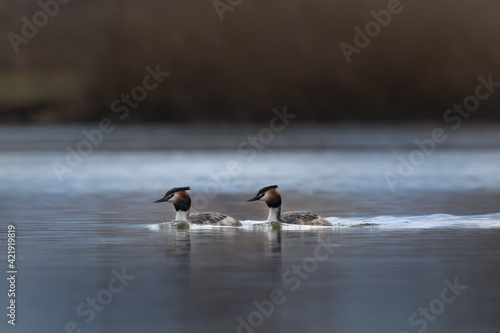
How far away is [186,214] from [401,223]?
11.9 feet

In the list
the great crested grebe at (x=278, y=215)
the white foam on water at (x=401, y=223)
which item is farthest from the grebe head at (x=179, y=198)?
the great crested grebe at (x=278, y=215)

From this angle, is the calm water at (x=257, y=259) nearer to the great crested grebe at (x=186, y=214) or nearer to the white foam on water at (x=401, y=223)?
the white foam on water at (x=401, y=223)

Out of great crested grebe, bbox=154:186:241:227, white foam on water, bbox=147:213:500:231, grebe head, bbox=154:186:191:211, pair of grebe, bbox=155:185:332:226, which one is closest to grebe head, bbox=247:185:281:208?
pair of grebe, bbox=155:185:332:226

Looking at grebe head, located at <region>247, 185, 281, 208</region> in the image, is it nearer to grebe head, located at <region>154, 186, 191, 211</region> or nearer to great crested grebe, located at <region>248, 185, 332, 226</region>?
great crested grebe, located at <region>248, 185, 332, 226</region>

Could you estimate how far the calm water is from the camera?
13836 mm

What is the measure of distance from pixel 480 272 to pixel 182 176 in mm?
24743

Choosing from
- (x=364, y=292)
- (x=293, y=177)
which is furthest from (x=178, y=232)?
(x=293, y=177)

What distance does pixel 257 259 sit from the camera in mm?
18203

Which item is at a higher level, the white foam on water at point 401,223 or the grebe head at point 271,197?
the grebe head at point 271,197

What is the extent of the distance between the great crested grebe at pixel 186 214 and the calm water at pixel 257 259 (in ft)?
1.23

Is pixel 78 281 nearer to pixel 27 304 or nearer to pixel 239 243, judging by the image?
pixel 27 304

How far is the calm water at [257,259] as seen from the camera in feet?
45.4

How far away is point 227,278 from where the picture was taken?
643 inches

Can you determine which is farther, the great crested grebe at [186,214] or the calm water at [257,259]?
the great crested grebe at [186,214]
